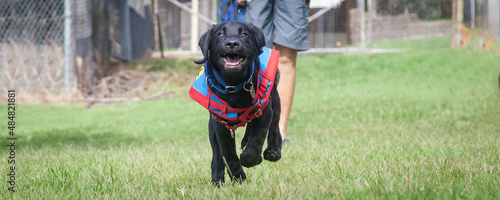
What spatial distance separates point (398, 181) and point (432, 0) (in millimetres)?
15583

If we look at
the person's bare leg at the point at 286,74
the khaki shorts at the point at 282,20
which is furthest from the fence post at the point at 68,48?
the khaki shorts at the point at 282,20

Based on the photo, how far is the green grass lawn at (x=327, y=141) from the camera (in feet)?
8.66

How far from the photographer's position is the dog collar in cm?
283

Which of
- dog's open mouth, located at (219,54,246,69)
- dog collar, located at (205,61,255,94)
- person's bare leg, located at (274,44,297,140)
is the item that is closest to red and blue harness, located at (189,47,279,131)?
dog collar, located at (205,61,255,94)

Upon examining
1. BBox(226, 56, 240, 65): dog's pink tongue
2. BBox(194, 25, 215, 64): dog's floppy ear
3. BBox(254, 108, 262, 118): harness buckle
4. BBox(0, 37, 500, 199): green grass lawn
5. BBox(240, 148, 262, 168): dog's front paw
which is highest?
BBox(194, 25, 215, 64): dog's floppy ear

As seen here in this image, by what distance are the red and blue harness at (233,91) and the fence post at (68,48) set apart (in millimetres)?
8721

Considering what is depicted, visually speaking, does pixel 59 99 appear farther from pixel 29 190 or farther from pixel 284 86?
pixel 29 190

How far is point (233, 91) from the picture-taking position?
2842 mm

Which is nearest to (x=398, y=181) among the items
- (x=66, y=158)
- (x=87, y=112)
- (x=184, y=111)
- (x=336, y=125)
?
(x=66, y=158)

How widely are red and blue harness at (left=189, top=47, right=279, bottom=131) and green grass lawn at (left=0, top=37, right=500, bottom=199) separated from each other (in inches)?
13.6

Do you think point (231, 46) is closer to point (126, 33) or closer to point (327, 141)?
point (327, 141)

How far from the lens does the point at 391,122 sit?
708cm

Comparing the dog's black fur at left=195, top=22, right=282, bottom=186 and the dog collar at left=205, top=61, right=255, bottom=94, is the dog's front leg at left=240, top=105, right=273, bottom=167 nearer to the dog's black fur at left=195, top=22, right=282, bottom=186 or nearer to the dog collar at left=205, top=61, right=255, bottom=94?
the dog's black fur at left=195, top=22, right=282, bottom=186

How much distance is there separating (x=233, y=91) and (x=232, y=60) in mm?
175
